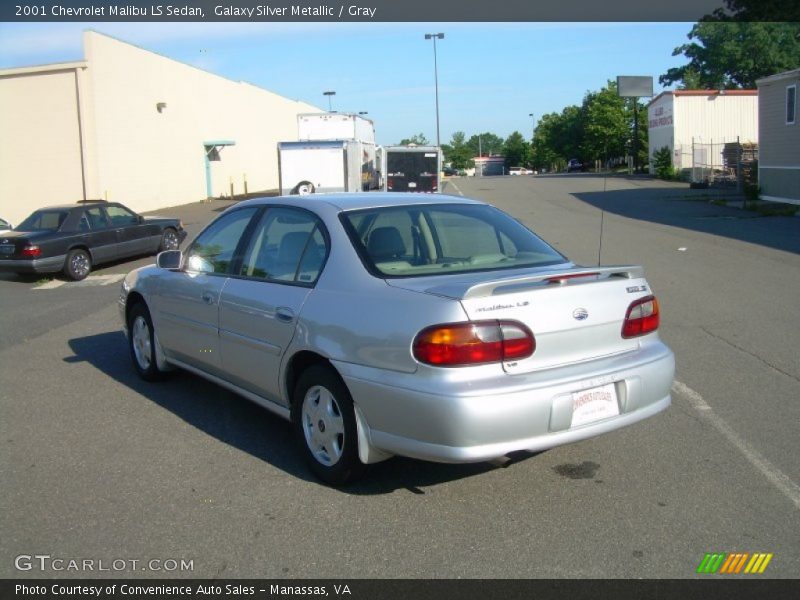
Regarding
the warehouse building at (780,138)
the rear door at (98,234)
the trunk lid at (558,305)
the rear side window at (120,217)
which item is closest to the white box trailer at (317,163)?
the rear side window at (120,217)

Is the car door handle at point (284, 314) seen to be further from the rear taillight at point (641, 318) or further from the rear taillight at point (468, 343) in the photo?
the rear taillight at point (641, 318)

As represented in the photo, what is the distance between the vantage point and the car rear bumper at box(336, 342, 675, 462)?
3920mm

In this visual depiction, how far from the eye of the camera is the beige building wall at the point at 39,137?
93.9 ft

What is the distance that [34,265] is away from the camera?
49.1 feet

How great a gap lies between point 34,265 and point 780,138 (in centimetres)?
2331

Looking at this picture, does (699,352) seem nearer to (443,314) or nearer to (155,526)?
(443,314)

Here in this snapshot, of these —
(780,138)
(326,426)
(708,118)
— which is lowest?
(326,426)

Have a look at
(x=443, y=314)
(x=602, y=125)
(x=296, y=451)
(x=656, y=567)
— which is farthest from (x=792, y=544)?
(x=602, y=125)

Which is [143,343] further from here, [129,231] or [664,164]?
[664,164]

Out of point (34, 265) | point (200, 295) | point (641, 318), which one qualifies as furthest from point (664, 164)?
point (641, 318)

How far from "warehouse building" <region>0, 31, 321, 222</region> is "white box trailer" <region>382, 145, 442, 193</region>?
32.5ft

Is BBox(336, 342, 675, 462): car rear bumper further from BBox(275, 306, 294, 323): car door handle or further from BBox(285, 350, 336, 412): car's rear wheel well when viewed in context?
BBox(275, 306, 294, 323): car door handle
